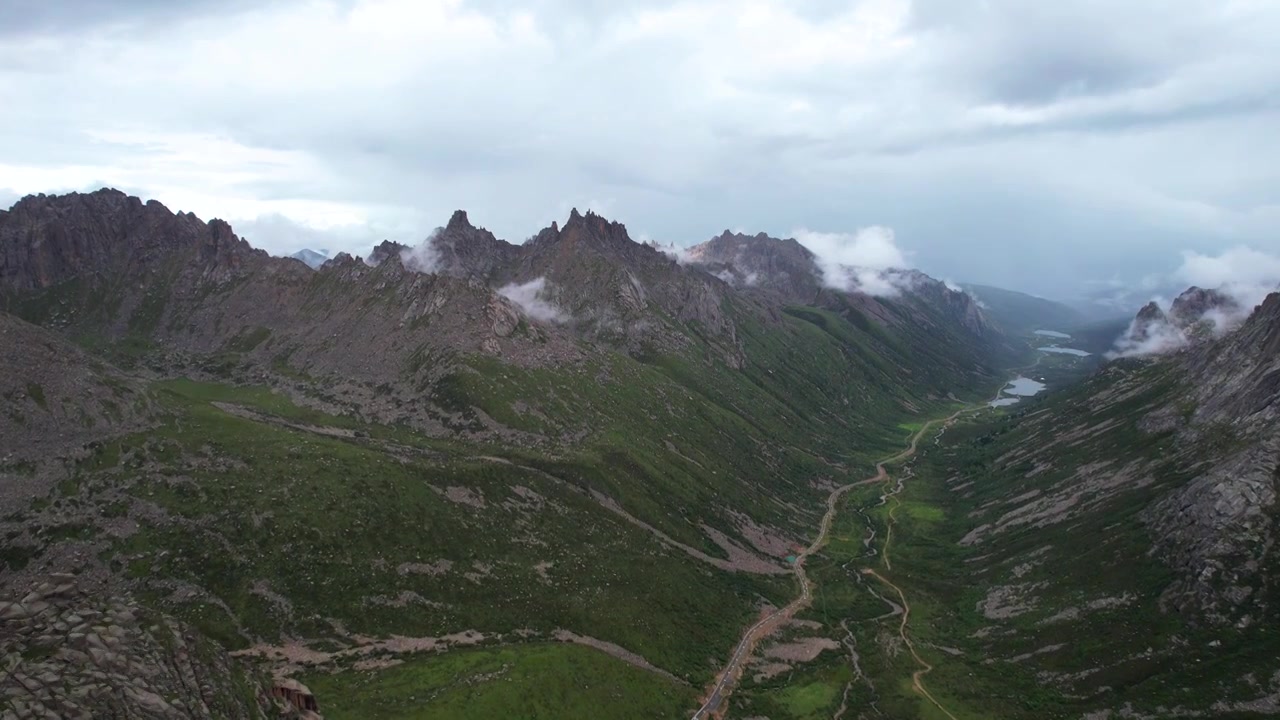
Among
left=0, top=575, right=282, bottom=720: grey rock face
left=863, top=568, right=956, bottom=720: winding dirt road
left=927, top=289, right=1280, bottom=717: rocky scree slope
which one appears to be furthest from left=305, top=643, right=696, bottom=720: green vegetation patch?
left=927, top=289, right=1280, bottom=717: rocky scree slope

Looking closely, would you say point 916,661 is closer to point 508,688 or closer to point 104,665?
point 508,688

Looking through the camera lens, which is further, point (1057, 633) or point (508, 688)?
point (1057, 633)

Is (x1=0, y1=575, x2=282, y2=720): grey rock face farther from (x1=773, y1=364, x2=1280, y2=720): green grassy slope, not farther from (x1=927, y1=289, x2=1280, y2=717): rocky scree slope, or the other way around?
(x1=927, y1=289, x2=1280, y2=717): rocky scree slope

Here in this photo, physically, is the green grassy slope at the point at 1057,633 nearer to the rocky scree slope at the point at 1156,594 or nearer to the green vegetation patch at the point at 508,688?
the rocky scree slope at the point at 1156,594

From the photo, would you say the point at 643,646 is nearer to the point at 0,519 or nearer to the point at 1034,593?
the point at 1034,593

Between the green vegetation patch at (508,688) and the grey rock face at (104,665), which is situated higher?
the grey rock face at (104,665)

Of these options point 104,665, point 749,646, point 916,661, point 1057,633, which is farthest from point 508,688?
point 1057,633

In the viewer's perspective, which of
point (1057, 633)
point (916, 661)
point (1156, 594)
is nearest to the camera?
point (1156, 594)

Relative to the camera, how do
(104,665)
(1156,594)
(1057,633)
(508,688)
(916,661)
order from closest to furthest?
(104,665)
(508,688)
(1156,594)
(1057,633)
(916,661)

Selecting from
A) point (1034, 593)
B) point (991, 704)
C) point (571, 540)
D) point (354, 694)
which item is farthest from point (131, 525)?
point (1034, 593)

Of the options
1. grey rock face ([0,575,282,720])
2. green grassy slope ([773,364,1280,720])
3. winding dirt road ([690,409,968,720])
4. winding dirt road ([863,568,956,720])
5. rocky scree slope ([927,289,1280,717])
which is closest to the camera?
grey rock face ([0,575,282,720])

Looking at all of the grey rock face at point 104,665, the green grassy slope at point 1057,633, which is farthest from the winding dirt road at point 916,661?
the grey rock face at point 104,665
